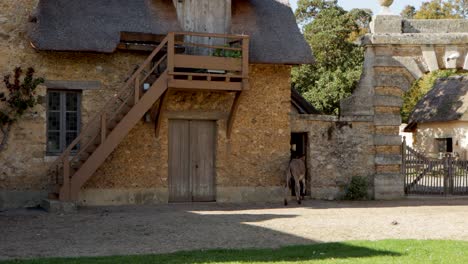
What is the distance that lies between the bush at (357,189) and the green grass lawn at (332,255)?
28.8 ft

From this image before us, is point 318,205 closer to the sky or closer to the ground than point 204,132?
closer to the ground

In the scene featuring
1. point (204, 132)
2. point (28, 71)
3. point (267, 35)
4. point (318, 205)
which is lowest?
point (318, 205)

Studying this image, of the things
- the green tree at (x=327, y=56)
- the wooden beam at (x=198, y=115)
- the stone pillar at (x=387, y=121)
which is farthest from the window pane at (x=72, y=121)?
the green tree at (x=327, y=56)

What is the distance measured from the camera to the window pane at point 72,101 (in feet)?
58.1

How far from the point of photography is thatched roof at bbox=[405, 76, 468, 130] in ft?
125

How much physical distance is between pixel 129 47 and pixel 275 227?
6.91 meters

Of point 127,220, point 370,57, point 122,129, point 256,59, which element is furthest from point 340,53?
point 127,220

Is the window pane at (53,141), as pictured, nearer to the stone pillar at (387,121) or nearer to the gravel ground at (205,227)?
the gravel ground at (205,227)

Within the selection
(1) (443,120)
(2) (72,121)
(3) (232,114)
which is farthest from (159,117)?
(1) (443,120)

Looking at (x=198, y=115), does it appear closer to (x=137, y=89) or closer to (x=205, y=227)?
(x=137, y=89)

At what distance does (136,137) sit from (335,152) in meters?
5.90

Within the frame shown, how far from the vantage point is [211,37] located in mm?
18266

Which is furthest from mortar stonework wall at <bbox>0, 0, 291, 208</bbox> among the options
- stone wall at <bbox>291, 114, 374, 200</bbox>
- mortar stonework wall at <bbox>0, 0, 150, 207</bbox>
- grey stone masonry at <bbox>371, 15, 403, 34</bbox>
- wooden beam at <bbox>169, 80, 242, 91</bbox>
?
grey stone masonry at <bbox>371, 15, 403, 34</bbox>

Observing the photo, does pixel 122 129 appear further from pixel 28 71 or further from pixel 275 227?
pixel 275 227
